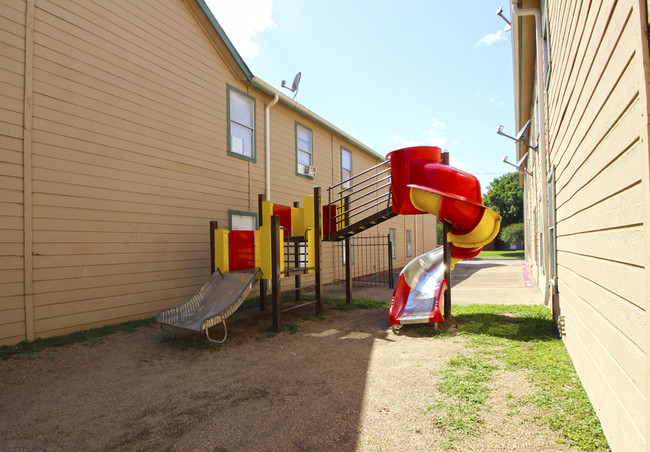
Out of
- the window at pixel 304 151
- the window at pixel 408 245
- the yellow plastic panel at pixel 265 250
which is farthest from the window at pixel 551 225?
the window at pixel 408 245

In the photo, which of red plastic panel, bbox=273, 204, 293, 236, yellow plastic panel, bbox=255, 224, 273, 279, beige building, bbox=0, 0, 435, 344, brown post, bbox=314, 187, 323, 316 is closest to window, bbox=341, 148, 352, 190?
beige building, bbox=0, 0, 435, 344

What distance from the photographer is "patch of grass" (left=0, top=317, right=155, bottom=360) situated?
486 centimetres

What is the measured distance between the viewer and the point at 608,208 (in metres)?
2.35

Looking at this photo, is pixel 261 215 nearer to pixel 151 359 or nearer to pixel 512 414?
pixel 151 359

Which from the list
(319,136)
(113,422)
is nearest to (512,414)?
(113,422)

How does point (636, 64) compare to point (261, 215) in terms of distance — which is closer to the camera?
point (636, 64)

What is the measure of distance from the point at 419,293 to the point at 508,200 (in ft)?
133

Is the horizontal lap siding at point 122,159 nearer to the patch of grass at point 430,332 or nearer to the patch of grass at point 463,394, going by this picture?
the patch of grass at point 430,332

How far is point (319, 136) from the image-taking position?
12.6 m

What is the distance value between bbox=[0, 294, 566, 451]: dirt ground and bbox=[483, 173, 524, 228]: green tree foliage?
40.9 metres

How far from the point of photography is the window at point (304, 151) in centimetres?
1135

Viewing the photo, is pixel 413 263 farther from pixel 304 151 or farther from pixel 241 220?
pixel 304 151

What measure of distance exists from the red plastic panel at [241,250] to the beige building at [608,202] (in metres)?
5.14

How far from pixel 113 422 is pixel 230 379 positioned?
1.24 metres
